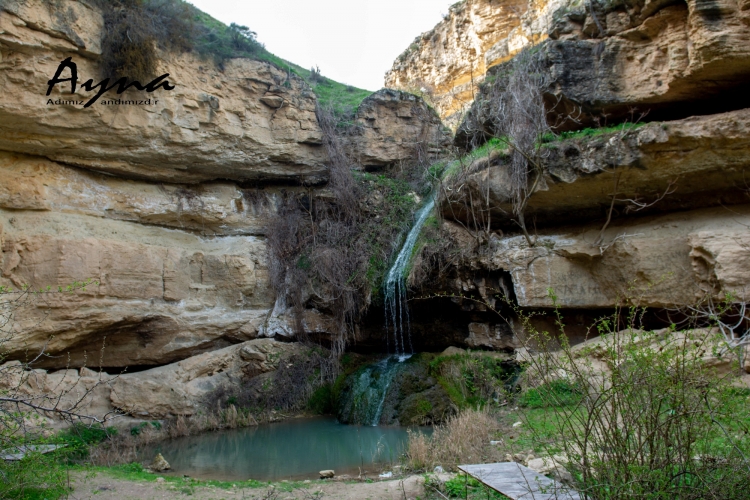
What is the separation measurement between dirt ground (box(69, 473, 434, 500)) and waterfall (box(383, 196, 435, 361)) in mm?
5853

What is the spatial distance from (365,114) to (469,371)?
866 cm

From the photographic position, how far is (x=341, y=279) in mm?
12172

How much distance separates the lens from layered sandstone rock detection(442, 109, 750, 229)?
8055mm

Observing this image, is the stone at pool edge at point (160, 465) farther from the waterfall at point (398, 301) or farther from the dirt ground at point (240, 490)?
the waterfall at point (398, 301)

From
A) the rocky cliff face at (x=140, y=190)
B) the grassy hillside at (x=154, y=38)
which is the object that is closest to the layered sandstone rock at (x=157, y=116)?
the rocky cliff face at (x=140, y=190)

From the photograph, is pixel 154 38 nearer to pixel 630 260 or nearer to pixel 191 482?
pixel 191 482

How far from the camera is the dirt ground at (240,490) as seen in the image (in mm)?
4762

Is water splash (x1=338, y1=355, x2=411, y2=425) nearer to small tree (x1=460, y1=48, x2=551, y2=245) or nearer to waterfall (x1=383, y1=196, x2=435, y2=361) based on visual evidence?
waterfall (x1=383, y1=196, x2=435, y2=361)

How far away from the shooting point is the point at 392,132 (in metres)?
15.3

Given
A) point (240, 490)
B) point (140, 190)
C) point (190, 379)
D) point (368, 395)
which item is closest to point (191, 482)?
point (240, 490)

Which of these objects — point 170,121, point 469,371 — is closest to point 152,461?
point 469,371

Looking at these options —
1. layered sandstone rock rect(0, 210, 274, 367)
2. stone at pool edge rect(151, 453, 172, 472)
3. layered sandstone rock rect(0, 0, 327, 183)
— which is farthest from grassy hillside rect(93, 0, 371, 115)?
stone at pool edge rect(151, 453, 172, 472)

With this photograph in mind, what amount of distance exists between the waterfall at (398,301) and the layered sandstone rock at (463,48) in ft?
29.8

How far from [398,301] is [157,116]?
6628mm
